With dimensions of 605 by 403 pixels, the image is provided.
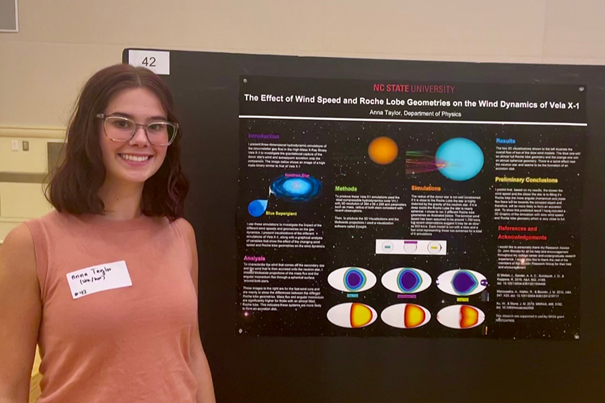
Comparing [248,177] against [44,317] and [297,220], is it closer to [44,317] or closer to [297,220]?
[297,220]

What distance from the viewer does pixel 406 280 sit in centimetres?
159

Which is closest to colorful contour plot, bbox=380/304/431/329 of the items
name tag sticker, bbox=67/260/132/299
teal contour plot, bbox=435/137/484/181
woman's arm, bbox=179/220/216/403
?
teal contour plot, bbox=435/137/484/181

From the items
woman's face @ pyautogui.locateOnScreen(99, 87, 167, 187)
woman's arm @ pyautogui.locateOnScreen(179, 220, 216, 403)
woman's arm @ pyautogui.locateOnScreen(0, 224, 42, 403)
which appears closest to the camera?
woman's arm @ pyautogui.locateOnScreen(0, 224, 42, 403)

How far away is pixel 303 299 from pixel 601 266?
1.14 m

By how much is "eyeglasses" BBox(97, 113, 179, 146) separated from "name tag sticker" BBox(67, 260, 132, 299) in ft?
1.03

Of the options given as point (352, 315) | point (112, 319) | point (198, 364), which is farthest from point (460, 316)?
point (112, 319)

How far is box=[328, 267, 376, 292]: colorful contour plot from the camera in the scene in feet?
5.20

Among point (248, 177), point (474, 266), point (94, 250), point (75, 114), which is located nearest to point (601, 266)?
point (474, 266)

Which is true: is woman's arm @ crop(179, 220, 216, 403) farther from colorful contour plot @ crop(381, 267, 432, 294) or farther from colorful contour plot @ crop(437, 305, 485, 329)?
colorful contour plot @ crop(437, 305, 485, 329)

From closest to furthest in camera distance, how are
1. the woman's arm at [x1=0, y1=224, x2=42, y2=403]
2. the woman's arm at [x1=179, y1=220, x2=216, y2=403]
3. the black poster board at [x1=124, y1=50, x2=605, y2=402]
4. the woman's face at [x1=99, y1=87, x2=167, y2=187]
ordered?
the woman's arm at [x1=0, y1=224, x2=42, y2=403], the woman's face at [x1=99, y1=87, x2=167, y2=187], the woman's arm at [x1=179, y1=220, x2=216, y2=403], the black poster board at [x1=124, y1=50, x2=605, y2=402]

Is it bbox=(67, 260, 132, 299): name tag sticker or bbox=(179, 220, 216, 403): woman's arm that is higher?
bbox=(67, 260, 132, 299): name tag sticker

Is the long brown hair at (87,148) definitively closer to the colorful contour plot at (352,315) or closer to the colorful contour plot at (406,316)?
the colorful contour plot at (352,315)

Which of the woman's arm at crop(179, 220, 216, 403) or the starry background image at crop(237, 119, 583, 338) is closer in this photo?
the woman's arm at crop(179, 220, 216, 403)

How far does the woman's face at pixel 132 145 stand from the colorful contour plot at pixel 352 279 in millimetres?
790
